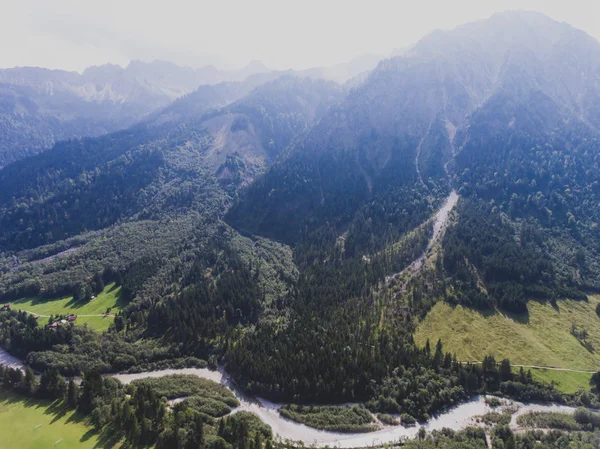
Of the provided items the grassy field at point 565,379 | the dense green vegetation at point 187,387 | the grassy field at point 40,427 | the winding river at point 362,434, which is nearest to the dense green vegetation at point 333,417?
the winding river at point 362,434

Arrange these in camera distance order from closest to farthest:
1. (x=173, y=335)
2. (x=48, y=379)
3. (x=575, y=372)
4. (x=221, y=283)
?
(x=48, y=379) < (x=575, y=372) < (x=173, y=335) < (x=221, y=283)

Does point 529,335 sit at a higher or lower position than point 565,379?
higher

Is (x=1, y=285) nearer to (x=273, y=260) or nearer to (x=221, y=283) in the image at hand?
(x=221, y=283)

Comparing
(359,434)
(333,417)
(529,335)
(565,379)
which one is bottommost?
(359,434)

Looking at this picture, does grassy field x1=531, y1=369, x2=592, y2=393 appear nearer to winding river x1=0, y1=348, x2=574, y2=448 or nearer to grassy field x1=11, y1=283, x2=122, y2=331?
winding river x1=0, y1=348, x2=574, y2=448

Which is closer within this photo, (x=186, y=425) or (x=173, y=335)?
(x=186, y=425)

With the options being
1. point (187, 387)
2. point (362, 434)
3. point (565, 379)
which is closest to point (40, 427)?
point (187, 387)

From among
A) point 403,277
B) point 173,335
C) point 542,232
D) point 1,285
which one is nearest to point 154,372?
point 173,335

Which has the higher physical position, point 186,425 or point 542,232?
point 542,232

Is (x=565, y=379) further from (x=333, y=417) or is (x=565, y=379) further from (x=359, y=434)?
(x=333, y=417)
